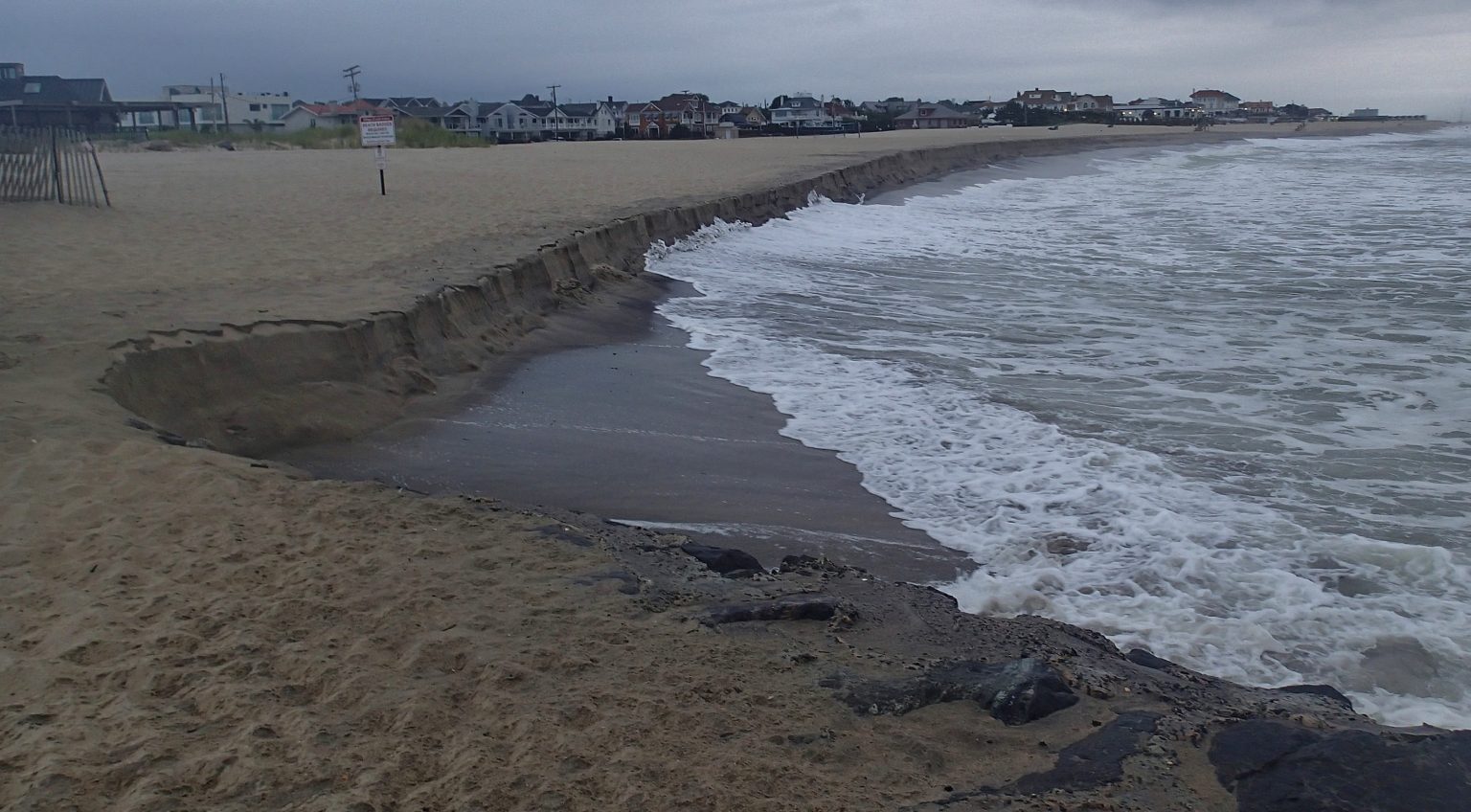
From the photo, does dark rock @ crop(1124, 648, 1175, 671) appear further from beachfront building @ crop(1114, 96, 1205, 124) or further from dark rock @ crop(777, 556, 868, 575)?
beachfront building @ crop(1114, 96, 1205, 124)

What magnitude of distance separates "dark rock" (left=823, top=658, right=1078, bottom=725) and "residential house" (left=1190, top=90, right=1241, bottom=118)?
599 ft

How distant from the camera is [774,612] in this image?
416 centimetres

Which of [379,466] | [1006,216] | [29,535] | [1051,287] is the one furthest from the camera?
[1006,216]

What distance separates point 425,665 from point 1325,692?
3373mm

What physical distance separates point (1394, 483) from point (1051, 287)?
7.85 m

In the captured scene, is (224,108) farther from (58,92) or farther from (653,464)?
(653,464)

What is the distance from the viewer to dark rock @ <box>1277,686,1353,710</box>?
12.9ft

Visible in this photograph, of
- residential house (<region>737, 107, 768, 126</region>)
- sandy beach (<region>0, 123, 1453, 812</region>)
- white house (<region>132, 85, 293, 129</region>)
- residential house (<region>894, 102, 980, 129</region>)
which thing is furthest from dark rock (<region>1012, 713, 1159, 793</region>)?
residential house (<region>894, 102, 980, 129</region>)

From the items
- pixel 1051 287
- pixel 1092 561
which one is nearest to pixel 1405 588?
pixel 1092 561

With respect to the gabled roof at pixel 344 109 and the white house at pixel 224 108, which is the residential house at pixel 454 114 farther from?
the white house at pixel 224 108

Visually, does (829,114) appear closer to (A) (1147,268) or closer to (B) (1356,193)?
(B) (1356,193)

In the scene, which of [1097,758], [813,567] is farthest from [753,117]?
[1097,758]

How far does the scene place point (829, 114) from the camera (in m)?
122

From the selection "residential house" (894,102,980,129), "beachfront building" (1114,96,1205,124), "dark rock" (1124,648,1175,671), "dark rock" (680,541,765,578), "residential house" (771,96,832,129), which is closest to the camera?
"dark rock" (1124,648,1175,671)
